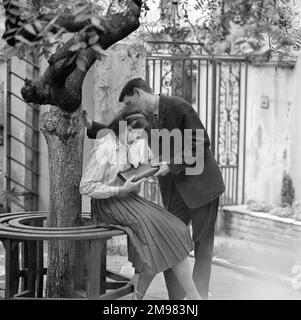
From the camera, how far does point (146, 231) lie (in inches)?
203

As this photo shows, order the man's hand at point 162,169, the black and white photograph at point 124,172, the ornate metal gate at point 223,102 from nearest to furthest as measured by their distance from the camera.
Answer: the black and white photograph at point 124,172 → the man's hand at point 162,169 → the ornate metal gate at point 223,102

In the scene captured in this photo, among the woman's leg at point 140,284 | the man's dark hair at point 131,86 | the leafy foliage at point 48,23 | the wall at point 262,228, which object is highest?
the leafy foliage at point 48,23

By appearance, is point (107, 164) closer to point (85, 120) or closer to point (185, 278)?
point (85, 120)

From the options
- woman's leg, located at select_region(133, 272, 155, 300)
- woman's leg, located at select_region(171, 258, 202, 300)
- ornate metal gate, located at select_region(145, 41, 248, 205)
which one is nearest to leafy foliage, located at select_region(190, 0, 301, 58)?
woman's leg, located at select_region(171, 258, 202, 300)

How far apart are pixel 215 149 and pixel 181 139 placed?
404 cm

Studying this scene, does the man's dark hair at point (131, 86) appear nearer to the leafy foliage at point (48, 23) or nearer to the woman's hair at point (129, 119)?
the woman's hair at point (129, 119)

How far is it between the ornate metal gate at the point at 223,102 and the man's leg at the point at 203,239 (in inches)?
141

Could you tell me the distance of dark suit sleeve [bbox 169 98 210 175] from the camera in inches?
227

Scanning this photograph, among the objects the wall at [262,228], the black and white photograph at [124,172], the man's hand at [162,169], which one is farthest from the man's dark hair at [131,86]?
the wall at [262,228]

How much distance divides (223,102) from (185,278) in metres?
5.05

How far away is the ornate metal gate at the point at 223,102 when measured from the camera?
9.45m

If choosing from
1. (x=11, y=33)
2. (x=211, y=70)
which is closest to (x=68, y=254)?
(x=11, y=33)

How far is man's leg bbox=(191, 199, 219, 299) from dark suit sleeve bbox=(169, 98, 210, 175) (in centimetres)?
40
